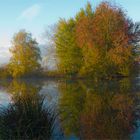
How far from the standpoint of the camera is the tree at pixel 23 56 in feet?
231

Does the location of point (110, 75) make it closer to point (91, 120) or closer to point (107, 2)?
point (107, 2)

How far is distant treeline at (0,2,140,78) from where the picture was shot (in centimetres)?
4781

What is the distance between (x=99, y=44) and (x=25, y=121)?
128 ft

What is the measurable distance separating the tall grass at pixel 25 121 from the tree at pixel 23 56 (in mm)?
59606

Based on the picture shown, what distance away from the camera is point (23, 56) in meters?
70.9

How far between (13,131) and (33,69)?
60.8m

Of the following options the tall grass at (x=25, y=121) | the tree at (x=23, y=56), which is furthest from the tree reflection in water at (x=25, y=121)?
the tree at (x=23, y=56)

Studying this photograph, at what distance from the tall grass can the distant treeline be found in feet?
122

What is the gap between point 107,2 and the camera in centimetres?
4878

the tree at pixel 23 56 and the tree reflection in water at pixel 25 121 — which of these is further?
the tree at pixel 23 56

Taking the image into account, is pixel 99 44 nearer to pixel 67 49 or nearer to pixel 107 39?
pixel 107 39

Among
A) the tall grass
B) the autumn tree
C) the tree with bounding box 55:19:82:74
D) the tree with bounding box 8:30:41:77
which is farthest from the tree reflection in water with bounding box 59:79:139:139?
the tree with bounding box 8:30:41:77

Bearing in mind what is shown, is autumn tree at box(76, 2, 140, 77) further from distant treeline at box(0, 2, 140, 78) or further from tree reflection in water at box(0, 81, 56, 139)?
tree reflection in water at box(0, 81, 56, 139)

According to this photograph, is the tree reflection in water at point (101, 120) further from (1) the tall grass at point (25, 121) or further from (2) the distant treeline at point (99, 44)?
(2) the distant treeline at point (99, 44)
